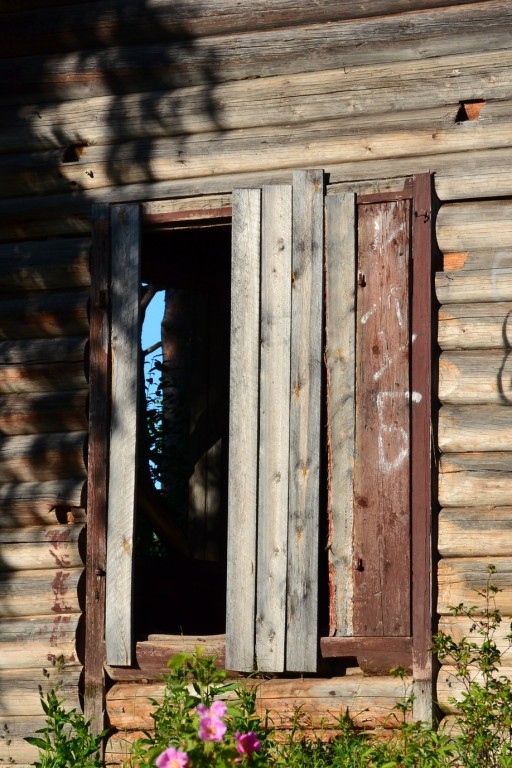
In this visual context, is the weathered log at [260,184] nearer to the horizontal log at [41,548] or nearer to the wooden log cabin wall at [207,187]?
the wooden log cabin wall at [207,187]

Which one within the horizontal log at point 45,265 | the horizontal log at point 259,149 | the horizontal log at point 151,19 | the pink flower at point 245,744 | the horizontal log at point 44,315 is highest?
the horizontal log at point 151,19

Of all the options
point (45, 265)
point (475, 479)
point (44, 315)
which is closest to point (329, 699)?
point (475, 479)

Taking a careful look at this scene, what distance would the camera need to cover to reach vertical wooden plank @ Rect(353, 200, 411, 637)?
215 inches

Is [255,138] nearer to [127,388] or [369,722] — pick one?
[127,388]

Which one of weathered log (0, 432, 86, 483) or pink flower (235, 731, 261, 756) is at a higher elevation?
weathered log (0, 432, 86, 483)

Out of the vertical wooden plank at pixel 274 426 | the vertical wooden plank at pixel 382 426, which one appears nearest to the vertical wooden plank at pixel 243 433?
the vertical wooden plank at pixel 274 426

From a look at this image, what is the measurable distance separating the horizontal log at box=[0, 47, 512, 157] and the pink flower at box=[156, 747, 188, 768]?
3.72 metres

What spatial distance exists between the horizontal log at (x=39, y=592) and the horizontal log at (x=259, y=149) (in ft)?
6.97

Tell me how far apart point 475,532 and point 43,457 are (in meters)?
2.30

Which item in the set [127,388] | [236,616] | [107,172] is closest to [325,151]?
[107,172]

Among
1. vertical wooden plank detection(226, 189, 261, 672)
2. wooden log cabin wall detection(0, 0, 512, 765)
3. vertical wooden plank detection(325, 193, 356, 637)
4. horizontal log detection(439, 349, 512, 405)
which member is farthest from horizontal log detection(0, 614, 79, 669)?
horizontal log detection(439, 349, 512, 405)

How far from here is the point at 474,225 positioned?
561 centimetres

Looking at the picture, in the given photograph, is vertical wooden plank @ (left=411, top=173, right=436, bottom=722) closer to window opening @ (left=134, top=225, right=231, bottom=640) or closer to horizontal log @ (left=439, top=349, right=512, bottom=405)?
horizontal log @ (left=439, top=349, right=512, bottom=405)

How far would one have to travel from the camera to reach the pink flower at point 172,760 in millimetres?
3150
